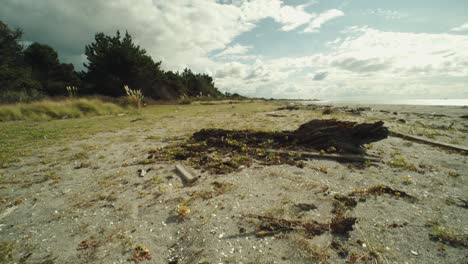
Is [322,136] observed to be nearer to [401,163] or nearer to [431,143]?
[401,163]

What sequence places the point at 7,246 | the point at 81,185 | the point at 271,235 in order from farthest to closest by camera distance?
1. the point at 81,185
2. the point at 271,235
3. the point at 7,246

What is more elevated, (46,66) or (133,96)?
(46,66)

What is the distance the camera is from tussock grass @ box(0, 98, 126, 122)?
14.6m

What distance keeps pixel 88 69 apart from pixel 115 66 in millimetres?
5457

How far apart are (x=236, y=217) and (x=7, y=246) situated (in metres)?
3.06

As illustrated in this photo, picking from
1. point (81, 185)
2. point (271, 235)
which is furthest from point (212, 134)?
point (271, 235)

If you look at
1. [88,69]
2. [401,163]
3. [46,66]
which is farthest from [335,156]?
[46,66]

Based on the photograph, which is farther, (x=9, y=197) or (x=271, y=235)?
(x=9, y=197)

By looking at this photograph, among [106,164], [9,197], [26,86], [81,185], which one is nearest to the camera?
[9,197]

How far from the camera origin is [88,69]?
3456 centimetres

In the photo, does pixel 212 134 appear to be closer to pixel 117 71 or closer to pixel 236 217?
pixel 236 217

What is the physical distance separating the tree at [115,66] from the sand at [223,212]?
31.4 meters

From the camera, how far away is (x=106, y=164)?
578cm

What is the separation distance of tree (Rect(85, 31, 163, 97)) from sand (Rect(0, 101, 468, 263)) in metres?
31.4
